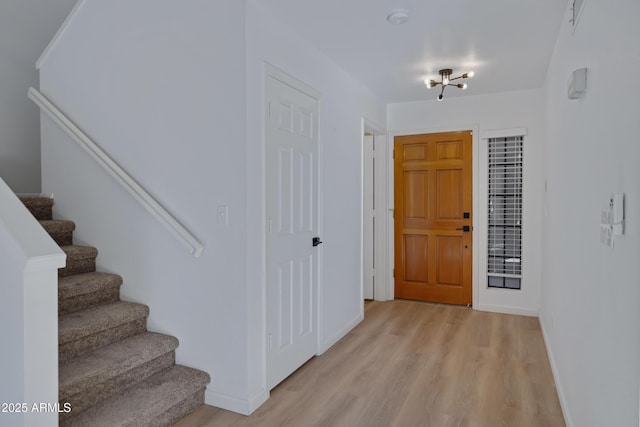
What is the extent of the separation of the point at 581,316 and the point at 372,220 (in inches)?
131

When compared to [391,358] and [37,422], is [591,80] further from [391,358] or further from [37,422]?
[37,422]

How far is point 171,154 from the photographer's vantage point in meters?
2.69

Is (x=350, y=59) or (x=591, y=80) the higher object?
(x=350, y=59)

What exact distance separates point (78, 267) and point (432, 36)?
322 cm

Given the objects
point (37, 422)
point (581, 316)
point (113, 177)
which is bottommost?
point (37, 422)

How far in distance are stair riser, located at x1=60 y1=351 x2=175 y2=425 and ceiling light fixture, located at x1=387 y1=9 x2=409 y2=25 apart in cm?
271

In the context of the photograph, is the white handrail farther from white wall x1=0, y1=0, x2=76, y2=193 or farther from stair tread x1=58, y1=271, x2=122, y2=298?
white wall x1=0, y1=0, x2=76, y2=193

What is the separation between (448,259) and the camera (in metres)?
4.99

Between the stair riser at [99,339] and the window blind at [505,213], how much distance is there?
153 inches

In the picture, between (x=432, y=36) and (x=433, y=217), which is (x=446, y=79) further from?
(x=433, y=217)

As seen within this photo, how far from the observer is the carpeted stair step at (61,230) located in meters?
3.10

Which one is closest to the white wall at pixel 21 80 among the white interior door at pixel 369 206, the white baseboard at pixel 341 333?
the white baseboard at pixel 341 333

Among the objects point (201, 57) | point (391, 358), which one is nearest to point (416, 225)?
point (391, 358)

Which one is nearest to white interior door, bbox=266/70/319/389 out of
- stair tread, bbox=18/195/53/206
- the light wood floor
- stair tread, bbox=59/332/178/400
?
the light wood floor
